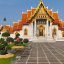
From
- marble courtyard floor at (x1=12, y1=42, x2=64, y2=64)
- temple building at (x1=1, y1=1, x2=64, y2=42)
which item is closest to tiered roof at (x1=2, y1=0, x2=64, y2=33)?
temple building at (x1=1, y1=1, x2=64, y2=42)

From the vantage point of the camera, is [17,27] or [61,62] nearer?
[61,62]

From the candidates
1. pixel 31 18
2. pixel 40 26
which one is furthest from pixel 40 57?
pixel 40 26

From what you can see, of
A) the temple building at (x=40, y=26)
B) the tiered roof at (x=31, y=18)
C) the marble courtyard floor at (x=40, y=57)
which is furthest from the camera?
the tiered roof at (x=31, y=18)

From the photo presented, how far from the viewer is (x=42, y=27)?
174ft

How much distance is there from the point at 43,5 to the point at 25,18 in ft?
19.1

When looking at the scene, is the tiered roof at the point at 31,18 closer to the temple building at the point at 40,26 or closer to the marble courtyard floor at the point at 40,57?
the temple building at the point at 40,26

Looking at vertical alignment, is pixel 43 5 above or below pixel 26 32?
above

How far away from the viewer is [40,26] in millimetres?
53250

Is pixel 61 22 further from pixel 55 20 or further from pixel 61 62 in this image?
pixel 61 62

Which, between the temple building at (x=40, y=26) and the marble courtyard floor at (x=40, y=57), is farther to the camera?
the temple building at (x=40, y=26)

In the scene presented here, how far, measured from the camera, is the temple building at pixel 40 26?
168 feet

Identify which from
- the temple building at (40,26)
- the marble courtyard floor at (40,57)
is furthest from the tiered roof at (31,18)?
the marble courtyard floor at (40,57)

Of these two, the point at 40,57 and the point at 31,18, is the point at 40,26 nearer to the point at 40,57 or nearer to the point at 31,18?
the point at 31,18

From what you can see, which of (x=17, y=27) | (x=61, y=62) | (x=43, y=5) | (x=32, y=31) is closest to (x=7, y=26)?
(x=17, y=27)
